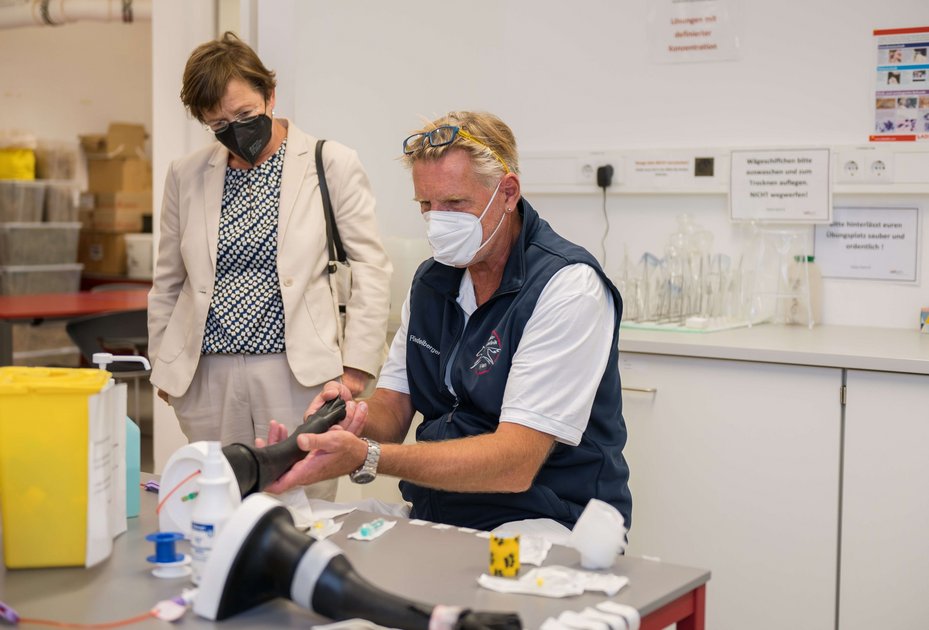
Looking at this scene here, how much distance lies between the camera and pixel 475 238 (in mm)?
1914

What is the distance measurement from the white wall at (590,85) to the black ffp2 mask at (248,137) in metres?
0.99

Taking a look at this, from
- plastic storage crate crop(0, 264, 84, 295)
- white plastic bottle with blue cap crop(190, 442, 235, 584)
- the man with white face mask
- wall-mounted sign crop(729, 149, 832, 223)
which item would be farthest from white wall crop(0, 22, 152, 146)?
white plastic bottle with blue cap crop(190, 442, 235, 584)

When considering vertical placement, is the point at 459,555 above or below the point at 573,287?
below

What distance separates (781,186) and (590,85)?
28.1 inches

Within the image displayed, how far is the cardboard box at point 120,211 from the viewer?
7.34 metres

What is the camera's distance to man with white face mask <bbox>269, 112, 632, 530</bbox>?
5.79 feet

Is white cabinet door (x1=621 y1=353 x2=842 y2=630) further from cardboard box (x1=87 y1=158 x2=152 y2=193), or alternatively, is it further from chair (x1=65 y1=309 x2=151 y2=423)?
cardboard box (x1=87 y1=158 x2=152 y2=193)

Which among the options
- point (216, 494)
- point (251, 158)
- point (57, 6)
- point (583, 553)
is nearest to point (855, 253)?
point (251, 158)

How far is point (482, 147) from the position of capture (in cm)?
191

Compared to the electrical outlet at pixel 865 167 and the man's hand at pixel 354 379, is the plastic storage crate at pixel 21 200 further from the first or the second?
the electrical outlet at pixel 865 167

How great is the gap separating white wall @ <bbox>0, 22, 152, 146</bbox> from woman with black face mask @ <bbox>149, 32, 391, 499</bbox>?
18.1ft

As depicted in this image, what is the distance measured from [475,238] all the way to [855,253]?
1.58 metres

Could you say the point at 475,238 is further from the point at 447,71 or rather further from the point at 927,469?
the point at 447,71

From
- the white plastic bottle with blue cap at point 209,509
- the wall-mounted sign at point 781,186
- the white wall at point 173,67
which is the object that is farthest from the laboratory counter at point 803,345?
the white wall at point 173,67
